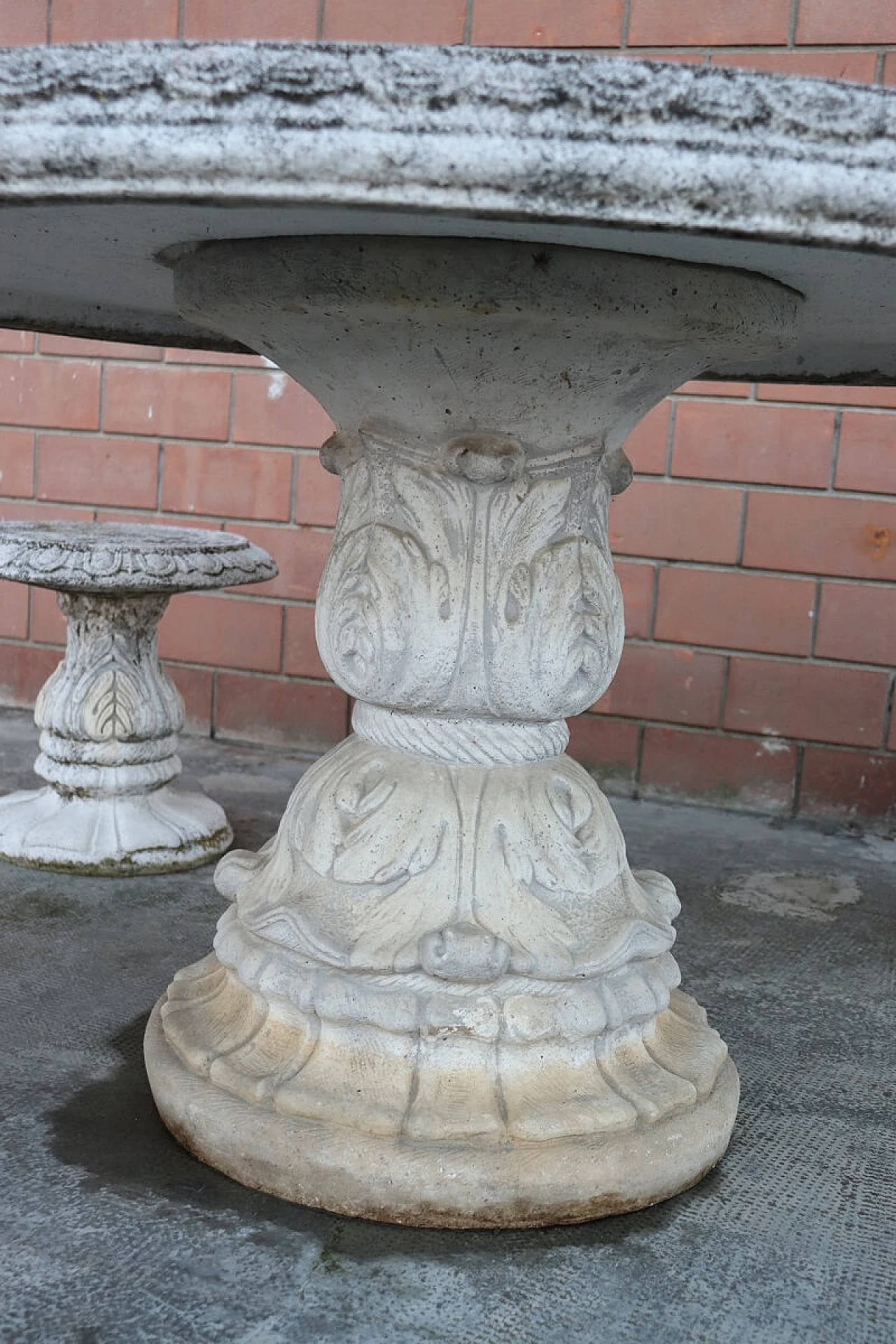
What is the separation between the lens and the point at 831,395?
9.74 ft

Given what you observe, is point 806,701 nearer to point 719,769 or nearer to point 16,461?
point 719,769

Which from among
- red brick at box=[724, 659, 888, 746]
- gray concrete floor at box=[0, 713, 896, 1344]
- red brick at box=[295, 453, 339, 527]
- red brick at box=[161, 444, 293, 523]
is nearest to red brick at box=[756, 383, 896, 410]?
red brick at box=[724, 659, 888, 746]

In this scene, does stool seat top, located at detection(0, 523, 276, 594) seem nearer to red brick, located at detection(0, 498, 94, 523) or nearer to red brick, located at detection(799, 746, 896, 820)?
red brick, located at detection(0, 498, 94, 523)

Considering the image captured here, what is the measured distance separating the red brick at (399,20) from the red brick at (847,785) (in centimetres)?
203

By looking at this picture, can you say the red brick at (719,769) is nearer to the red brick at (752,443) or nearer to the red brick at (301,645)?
the red brick at (752,443)

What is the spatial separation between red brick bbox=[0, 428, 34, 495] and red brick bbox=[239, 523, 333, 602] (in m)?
0.74

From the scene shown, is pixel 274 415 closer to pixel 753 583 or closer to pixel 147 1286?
pixel 753 583

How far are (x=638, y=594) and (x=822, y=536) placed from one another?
0.47 meters

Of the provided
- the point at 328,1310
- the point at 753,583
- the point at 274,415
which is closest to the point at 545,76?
the point at 328,1310

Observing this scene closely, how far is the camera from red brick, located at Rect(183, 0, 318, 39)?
321cm

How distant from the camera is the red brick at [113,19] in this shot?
3.33 meters

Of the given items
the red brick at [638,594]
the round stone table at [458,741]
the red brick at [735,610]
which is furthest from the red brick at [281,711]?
the round stone table at [458,741]

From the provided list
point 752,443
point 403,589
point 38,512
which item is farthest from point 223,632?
point 403,589

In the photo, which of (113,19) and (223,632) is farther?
(223,632)
